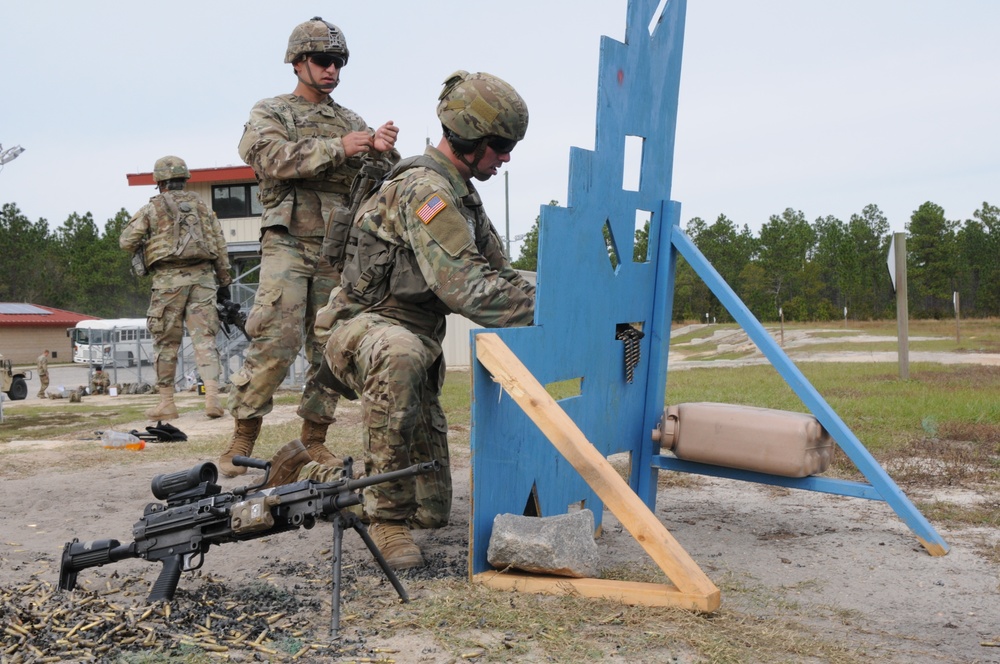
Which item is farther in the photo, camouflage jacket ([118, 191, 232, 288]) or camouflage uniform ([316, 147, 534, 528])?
camouflage jacket ([118, 191, 232, 288])

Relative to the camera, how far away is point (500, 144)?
370cm

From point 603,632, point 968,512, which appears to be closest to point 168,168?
point 968,512

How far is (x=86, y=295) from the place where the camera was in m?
58.7

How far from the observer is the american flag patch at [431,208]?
3.43 meters

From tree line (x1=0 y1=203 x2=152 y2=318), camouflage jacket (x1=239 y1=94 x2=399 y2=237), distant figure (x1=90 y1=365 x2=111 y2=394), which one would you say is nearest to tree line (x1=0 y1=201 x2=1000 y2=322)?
tree line (x1=0 y1=203 x2=152 y2=318)

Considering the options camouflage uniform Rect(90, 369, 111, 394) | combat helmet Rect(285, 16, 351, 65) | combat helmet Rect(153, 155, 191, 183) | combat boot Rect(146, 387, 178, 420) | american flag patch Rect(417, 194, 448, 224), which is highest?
combat helmet Rect(285, 16, 351, 65)

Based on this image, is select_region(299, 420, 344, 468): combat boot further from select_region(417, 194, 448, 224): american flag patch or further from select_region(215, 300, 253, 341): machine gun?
select_region(215, 300, 253, 341): machine gun

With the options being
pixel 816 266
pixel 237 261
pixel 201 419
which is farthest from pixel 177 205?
pixel 816 266

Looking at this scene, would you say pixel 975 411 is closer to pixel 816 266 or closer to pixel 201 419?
pixel 201 419

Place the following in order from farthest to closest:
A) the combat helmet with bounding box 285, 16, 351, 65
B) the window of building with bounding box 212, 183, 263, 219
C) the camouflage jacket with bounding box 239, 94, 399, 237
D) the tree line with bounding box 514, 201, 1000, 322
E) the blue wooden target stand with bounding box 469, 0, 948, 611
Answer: the tree line with bounding box 514, 201, 1000, 322, the window of building with bounding box 212, 183, 263, 219, the combat helmet with bounding box 285, 16, 351, 65, the camouflage jacket with bounding box 239, 94, 399, 237, the blue wooden target stand with bounding box 469, 0, 948, 611

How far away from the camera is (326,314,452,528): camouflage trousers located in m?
3.38

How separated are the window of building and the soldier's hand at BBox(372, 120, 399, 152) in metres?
18.2

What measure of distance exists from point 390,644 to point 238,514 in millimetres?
694

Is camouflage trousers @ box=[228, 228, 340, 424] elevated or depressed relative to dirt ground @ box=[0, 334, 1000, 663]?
elevated
